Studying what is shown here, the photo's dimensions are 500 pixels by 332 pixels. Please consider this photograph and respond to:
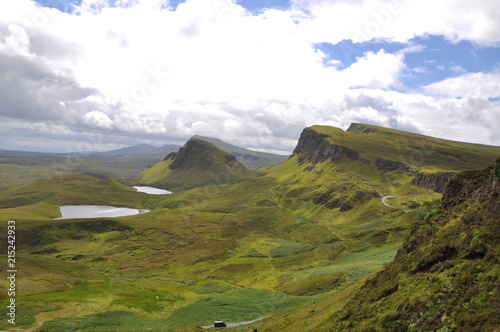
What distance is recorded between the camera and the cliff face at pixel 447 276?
26.4 meters

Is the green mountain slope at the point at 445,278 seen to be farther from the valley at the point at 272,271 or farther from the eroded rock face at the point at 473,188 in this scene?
the valley at the point at 272,271

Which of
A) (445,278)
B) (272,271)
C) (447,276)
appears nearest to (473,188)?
(447,276)

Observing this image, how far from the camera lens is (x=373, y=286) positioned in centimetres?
4281

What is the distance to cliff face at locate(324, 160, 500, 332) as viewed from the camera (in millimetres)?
26359

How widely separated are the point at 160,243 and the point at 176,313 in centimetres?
10589

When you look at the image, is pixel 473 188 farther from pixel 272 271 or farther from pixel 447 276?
pixel 272 271

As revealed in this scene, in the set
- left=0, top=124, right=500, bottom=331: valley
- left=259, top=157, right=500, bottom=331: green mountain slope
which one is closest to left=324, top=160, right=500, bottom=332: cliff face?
left=259, top=157, right=500, bottom=331: green mountain slope

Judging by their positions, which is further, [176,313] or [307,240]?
[307,240]

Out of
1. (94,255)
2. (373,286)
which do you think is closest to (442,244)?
(373,286)

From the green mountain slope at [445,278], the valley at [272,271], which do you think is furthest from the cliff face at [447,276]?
the valley at [272,271]

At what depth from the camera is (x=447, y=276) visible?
32.0 meters

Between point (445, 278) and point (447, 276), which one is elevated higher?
point (447, 276)

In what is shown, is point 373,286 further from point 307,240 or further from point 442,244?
point 307,240

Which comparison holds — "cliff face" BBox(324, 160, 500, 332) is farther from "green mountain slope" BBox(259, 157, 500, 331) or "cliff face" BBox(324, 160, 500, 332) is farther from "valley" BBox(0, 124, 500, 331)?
"valley" BBox(0, 124, 500, 331)
